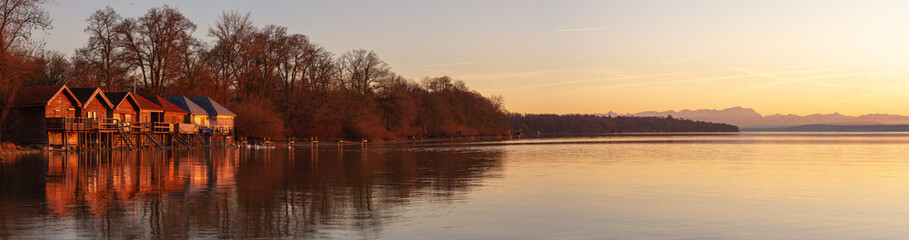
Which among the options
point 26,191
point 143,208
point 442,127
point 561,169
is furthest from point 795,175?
point 442,127

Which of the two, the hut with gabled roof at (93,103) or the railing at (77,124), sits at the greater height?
the hut with gabled roof at (93,103)

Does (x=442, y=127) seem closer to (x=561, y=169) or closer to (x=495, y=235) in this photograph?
(x=561, y=169)

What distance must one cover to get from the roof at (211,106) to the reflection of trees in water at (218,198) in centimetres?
3785

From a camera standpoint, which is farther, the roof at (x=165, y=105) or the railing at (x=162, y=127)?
the roof at (x=165, y=105)

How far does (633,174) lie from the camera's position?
29625 millimetres

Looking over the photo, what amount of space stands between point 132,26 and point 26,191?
53279 millimetres

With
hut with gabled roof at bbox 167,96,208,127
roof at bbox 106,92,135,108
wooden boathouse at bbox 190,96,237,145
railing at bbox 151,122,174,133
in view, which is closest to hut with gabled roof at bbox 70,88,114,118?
roof at bbox 106,92,135,108

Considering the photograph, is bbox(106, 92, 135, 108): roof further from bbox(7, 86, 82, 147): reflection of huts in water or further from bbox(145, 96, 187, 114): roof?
bbox(7, 86, 82, 147): reflection of huts in water

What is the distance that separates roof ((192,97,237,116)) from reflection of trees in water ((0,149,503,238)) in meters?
37.9

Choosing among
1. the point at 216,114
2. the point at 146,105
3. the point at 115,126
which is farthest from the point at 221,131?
the point at 115,126

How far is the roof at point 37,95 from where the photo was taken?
5200 cm

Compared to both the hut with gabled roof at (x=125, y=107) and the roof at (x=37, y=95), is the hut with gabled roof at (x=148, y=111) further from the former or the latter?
the roof at (x=37, y=95)

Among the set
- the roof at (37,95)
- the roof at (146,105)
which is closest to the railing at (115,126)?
the roof at (146,105)

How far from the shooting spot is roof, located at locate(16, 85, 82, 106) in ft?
171
